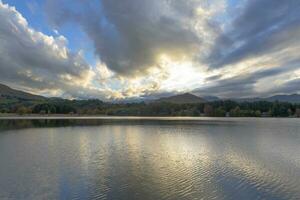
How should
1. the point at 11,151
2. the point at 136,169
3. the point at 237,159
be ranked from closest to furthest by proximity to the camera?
1. the point at 136,169
2. the point at 237,159
3. the point at 11,151

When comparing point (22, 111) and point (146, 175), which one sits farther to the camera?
point (22, 111)

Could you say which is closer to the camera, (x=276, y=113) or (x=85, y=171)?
(x=85, y=171)

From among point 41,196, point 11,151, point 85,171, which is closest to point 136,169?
point 85,171

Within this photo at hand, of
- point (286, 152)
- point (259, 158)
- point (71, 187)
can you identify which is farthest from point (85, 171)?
point (286, 152)

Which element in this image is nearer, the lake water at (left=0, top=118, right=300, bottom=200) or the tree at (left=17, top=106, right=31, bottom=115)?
the lake water at (left=0, top=118, right=300, bottom=200)

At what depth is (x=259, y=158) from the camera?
25.8m

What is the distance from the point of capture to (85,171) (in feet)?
63.5

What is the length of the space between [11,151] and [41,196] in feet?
57.4

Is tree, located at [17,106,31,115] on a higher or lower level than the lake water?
higher

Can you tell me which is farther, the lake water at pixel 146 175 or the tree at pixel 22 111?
the tree at pixel 22 111

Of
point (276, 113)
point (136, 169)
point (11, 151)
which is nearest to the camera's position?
point (136, 169)

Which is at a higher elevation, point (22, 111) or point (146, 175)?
point (22, 111)

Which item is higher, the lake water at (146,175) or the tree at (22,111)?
the tree at (22,111)

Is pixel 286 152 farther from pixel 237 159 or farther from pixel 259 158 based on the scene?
pixel 237 159
